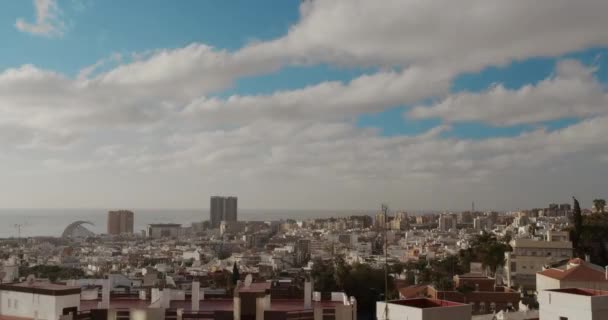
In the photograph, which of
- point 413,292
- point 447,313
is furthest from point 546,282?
point 447,313

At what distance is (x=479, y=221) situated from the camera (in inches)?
6225

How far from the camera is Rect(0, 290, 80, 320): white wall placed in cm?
1552

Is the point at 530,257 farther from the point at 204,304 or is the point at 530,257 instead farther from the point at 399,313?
the point at 399,313

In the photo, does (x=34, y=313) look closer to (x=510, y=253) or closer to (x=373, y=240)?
(x=510, y=253)

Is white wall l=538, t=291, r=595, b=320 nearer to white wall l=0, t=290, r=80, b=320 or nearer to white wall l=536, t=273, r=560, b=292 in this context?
white wall l=0, t=290, r=80, b=320

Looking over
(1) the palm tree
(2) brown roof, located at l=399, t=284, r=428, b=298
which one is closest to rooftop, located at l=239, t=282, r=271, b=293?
(2) brown roof, located at l=399, t=284, r=428, b=298

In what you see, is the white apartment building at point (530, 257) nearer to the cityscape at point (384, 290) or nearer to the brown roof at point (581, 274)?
the cityscape at point (384, 290)

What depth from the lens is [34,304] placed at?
51.9 ft

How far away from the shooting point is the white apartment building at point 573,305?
13000 millimetres

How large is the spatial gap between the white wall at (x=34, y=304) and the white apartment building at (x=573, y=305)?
39.1 feet

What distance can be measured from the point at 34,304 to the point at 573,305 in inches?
524

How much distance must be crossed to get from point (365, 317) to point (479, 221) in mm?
123903

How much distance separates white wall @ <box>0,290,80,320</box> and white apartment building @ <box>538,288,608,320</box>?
1192 cm

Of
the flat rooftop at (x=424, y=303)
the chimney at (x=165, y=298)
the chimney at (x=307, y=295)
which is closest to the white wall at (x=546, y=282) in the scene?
Answer: the chimney at (x=307, y=295)
